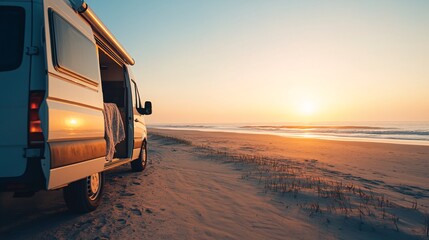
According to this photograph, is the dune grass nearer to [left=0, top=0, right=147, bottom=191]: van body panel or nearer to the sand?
the sand

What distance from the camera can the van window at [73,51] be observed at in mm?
3174

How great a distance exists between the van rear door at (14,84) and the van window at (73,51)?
274 mm

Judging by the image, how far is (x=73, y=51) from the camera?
11.7 ft

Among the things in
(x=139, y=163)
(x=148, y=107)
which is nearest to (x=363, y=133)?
(x=148, y=107)

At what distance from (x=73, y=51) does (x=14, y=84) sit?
0.88m

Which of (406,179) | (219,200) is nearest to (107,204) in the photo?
(219,200)

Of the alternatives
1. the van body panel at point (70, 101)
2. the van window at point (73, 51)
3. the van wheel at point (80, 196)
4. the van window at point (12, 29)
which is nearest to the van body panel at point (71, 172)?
the van body panel at point (70, 101)

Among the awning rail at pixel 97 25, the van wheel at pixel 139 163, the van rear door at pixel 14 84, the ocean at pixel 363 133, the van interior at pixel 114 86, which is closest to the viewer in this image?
the van rear door at pixel 14 84

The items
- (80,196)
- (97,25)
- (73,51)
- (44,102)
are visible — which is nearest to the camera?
(44,102)

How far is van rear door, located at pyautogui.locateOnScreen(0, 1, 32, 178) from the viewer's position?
2.83 metres

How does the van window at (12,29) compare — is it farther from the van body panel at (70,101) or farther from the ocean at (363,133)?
the ocean at (363,133)

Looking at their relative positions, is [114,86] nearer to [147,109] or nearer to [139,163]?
[147,109]

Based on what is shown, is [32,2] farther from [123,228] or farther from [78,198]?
[123,228]

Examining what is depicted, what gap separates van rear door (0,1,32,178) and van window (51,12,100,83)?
0.90 ft
